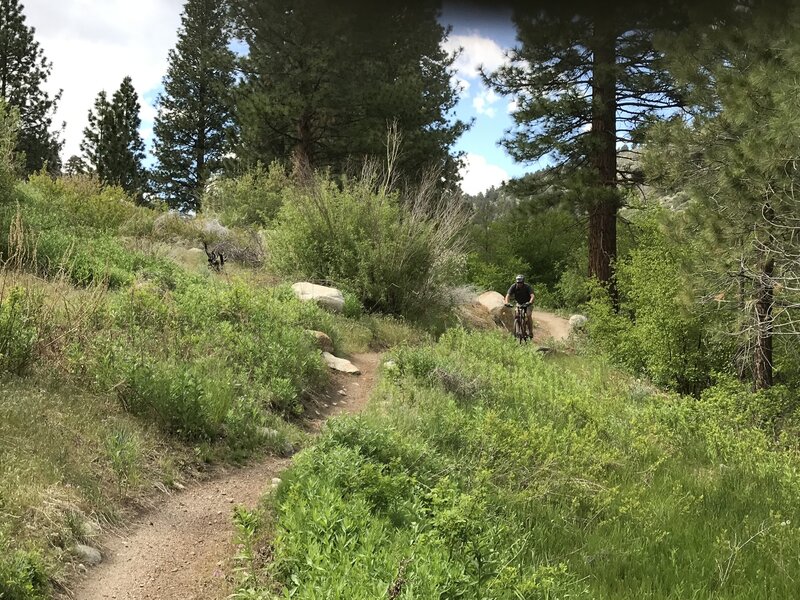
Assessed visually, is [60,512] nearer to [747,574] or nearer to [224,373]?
[224,373]

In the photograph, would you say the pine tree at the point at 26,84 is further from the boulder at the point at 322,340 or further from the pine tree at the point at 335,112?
the boulder at the point at 322,340

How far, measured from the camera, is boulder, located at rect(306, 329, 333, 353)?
8312mm

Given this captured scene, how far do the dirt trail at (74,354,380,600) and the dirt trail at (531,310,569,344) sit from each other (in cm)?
1206

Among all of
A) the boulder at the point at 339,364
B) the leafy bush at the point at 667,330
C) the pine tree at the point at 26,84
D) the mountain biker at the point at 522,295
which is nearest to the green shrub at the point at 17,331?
the boulder at the point at 339,364

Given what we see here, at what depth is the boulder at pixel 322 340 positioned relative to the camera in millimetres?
8312

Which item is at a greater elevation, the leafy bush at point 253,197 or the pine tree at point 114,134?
the pine tree at point 114,134

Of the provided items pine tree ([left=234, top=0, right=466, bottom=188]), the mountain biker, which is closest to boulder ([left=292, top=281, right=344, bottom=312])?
the mountain biker

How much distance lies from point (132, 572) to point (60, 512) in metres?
0.54

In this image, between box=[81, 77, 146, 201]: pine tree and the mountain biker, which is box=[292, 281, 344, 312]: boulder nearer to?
the mountain biker

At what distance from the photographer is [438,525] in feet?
10.1

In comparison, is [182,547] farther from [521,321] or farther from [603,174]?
[603,174]

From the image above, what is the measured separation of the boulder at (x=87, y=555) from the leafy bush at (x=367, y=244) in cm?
889

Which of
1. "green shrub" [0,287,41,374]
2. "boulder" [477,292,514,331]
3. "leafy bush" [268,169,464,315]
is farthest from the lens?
"boulder" [477,292,514,331]

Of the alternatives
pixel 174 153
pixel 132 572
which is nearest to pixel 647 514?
pixel 132 572
